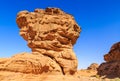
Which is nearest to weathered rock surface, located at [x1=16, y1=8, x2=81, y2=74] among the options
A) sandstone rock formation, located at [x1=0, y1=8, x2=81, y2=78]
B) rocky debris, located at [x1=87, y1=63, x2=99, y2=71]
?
sandstone rock formation, located at [x1=0, y1=8, x2=81, y2=78]

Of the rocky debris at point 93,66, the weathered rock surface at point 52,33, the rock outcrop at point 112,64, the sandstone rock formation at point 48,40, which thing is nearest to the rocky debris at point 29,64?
the sandstone rock formation at point 48,40

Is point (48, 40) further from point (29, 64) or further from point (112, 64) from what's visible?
point (112, 64)

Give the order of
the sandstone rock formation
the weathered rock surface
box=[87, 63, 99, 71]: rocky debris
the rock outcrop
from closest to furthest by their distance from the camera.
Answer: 1. the sandstone rock formation
2. the weathered rock surface
3. the rock outcrop
4. box=[87, 63, 99, 71]: rocky debris

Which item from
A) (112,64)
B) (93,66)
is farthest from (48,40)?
(93,66)

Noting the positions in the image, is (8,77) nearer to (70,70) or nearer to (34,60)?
(34,60)

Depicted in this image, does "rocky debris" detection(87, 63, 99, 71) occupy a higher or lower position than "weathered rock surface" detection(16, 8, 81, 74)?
higher

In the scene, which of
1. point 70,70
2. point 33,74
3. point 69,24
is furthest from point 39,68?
point 69,24

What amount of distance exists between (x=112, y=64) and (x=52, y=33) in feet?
107

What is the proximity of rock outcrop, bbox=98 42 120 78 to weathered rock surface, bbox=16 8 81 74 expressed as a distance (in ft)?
87.4

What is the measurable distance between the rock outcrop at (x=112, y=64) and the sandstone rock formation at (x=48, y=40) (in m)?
26.5

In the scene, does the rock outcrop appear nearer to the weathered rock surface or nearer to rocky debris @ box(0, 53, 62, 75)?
the weathered rock surface

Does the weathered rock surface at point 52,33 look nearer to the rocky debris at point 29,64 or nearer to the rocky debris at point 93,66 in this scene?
the rocky debris at point 29,64

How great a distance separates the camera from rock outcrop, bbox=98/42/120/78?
52.6 metres

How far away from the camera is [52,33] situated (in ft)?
88.1
